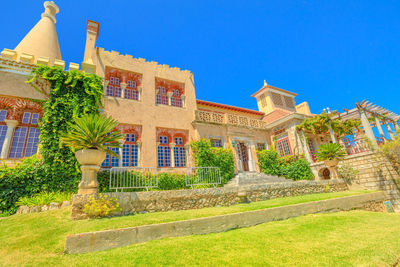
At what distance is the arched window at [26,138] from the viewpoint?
1008 cm

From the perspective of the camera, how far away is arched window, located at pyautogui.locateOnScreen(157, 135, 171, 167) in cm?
1350

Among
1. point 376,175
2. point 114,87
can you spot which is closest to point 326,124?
point 376,175

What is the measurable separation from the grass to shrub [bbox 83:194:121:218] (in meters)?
0.45

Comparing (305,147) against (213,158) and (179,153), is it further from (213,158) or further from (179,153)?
(179,153)

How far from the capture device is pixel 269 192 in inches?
400

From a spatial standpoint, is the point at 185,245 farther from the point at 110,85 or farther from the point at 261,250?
the point at 110,85

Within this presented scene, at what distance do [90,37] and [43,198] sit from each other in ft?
36.0

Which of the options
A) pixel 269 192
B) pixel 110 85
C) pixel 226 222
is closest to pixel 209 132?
pixel 269 192

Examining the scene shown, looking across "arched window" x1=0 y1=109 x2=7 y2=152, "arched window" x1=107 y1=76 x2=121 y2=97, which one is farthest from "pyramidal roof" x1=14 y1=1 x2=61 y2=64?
"arched window" x1=0 y1=109 x2=7 y2=152

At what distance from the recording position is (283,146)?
1744 cm

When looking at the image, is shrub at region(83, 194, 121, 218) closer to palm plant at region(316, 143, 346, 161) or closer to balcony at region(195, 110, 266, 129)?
balcony at region(195, 110, 266, 129)

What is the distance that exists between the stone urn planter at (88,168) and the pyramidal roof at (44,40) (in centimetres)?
1023

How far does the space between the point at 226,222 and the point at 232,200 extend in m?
3.30

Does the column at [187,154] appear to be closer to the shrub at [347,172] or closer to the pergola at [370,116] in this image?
the shrub at [347,172]
